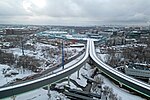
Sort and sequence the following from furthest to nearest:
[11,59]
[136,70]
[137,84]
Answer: [11,59]
[136,70]
[137,84]

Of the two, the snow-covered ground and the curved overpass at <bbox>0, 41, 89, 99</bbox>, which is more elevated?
the curved overpass at <bbox>0, 41, 89, 99</bbox>

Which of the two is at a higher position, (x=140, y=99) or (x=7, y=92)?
(x=7, y=92)

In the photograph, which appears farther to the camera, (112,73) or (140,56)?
(140,56)

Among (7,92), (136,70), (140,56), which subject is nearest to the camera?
(7,92)

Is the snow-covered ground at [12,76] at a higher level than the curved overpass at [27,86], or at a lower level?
lower

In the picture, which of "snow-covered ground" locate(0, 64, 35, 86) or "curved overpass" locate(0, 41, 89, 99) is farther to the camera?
"snow-covered ground" locate(0, 64, 35, 86)

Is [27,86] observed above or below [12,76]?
above

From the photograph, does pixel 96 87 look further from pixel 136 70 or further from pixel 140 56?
pixel 140 56

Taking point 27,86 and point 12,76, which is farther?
point 12,76

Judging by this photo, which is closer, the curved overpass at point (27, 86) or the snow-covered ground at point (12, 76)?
the curved overpass at point (27, 86)

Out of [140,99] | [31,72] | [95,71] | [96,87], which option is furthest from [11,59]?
[140,99]
